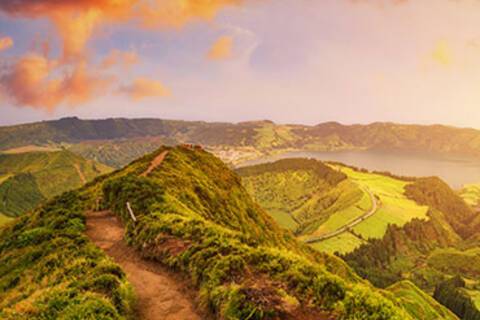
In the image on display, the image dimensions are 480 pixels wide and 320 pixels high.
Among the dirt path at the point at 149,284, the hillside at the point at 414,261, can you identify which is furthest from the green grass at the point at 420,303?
the dirt path at the point at 149,284

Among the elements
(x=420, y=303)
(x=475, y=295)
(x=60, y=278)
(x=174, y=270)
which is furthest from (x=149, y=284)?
(x=475, y=295)

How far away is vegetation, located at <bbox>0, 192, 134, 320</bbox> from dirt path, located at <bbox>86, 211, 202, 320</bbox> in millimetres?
1288

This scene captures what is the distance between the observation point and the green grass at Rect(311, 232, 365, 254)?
166 m

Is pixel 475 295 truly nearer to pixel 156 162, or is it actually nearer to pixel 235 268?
pixel 156 162

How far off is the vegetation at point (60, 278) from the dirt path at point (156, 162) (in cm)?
2163

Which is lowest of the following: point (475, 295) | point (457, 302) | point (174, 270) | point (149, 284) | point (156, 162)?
point (475, 295)

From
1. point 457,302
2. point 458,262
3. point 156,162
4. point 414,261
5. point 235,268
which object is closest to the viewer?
point 235,268

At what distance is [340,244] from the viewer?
172 meters

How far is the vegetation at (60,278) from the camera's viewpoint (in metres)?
11.5

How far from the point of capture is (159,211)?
25375 mm

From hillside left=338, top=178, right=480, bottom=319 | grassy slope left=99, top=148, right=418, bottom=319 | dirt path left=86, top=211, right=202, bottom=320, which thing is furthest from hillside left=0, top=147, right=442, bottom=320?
hillside left=338, top=178, right=480, bottom=319

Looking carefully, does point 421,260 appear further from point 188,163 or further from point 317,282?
point 317,282

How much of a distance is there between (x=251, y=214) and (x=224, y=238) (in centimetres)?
4583

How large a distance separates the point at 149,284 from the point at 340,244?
569 feet
